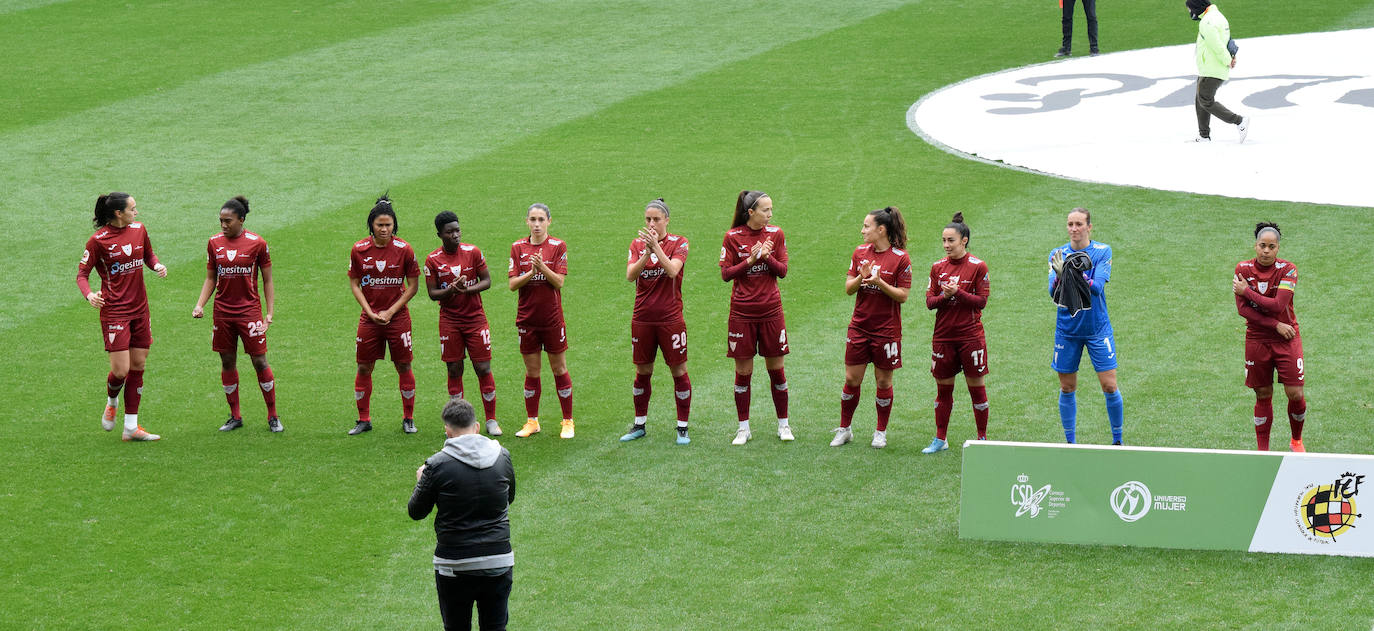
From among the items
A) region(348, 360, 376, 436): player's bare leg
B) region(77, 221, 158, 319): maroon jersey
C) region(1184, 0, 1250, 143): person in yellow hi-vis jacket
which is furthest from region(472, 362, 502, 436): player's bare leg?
region(1184, 0, 1250, 143): person in yellow hi-vis jacket

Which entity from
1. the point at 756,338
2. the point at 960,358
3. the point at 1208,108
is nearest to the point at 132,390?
the point at 756,338

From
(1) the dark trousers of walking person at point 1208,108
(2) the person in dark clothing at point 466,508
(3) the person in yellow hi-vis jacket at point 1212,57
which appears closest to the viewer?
(2) the person in dark clothing at point 466,508

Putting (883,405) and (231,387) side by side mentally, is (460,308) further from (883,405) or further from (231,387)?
(883,405)

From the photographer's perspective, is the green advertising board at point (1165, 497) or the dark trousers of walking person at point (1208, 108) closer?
the green advertising board at point (1165, 497)

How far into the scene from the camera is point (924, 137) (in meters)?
21.4

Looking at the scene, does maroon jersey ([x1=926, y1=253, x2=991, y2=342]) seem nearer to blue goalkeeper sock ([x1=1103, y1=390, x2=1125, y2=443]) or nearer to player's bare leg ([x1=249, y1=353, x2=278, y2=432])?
blue goalkeeper sock ([x1=1103, y1=390, x2=1125, y2=443])

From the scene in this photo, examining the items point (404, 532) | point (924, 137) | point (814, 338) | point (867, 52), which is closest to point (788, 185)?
point (924, 137)

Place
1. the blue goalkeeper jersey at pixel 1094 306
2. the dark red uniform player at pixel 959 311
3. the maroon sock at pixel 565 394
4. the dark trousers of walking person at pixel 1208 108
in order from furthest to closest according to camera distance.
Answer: the dark trousers of walking person at pixel 1208 108, the maroon sock at pixel 565 394, the dark red uniform player at pixel 959 311, the blue goalkeeper jersey at pixel 1094 306

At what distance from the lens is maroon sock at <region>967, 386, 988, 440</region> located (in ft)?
37.2

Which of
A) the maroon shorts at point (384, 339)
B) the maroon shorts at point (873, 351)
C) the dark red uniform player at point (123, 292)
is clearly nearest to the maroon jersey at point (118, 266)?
the dark red uniform player at point (123, 292)

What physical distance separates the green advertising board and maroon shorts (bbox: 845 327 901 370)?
2.04 meters

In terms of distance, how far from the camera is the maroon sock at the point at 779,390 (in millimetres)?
11710

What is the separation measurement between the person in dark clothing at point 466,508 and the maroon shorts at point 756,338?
14.0 feet

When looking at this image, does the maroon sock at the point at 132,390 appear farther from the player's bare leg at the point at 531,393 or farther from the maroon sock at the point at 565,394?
the maroon sock at the point at 565,394
